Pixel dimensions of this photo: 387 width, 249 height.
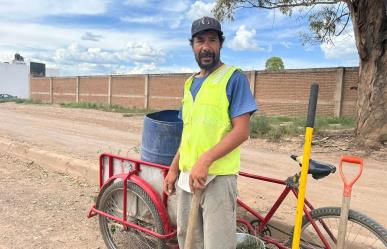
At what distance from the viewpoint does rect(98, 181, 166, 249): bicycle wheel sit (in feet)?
11.8

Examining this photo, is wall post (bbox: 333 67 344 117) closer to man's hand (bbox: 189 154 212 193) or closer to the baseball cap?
the baseball cap

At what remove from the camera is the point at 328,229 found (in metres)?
3.34

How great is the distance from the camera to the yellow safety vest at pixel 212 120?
101 inches

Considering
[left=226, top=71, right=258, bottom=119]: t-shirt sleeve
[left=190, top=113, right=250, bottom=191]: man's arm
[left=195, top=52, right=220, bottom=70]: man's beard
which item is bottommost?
[left=190, top=113, right=250, bottom=191]: man's arm

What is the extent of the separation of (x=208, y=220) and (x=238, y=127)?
617 mm

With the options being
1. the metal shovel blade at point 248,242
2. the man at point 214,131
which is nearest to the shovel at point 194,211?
the man at point 214,131

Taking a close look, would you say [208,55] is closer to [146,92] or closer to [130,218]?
[130,218]

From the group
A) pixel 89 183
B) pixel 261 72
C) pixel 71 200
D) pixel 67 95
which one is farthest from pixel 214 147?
pixel 67 95

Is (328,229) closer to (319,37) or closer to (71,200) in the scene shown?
(71,200)

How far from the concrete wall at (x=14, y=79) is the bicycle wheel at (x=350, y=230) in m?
66.4

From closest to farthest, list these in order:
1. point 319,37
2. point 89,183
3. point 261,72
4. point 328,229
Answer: point 328,229, point 89,183, point 319,37, point 261,72

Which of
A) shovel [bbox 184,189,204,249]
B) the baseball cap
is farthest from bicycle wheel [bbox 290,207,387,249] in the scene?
the baseball cap

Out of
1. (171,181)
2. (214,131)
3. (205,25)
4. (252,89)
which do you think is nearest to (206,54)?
(205,25)

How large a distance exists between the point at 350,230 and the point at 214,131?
4.91 feet
